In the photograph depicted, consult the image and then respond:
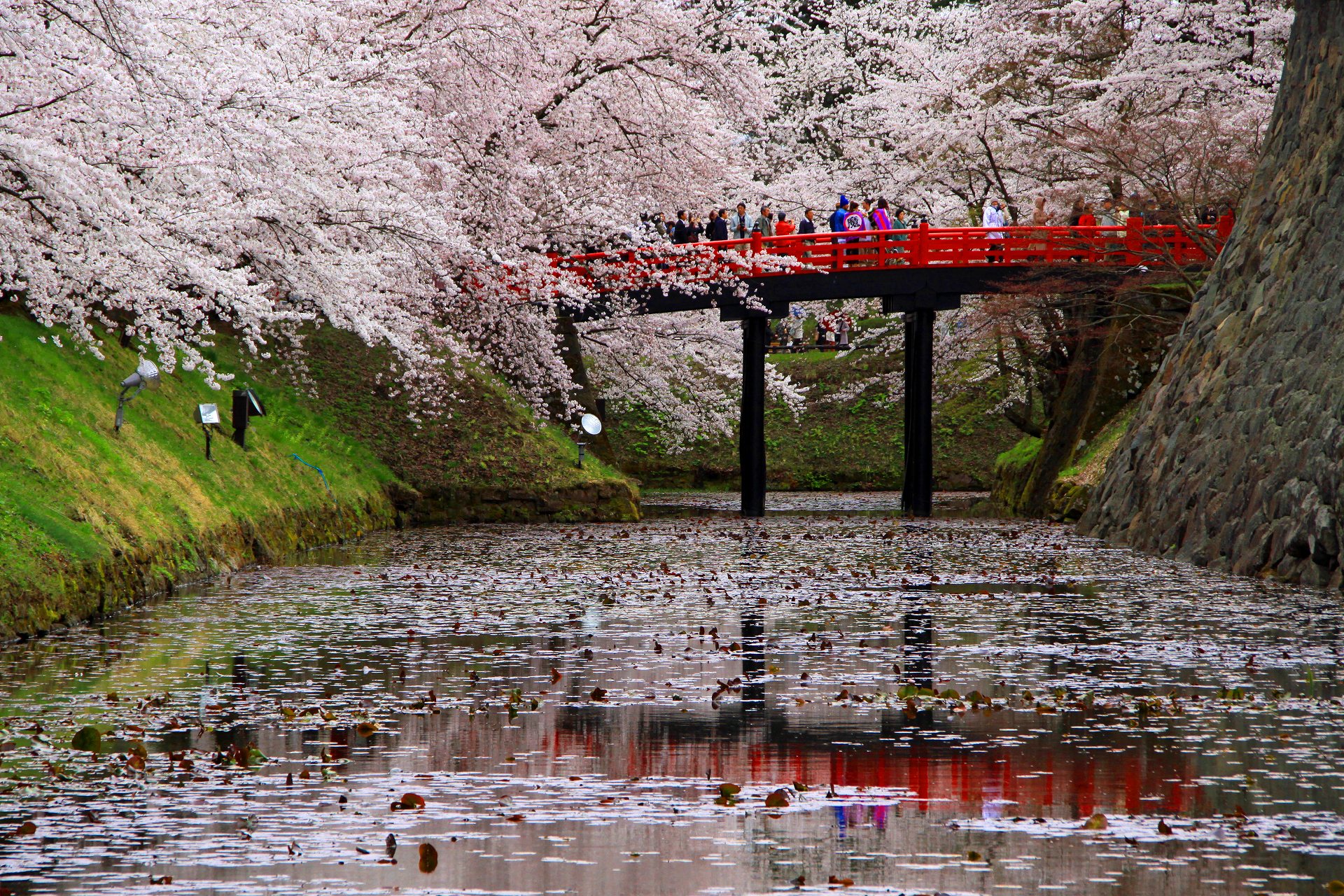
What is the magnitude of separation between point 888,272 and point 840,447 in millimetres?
16430

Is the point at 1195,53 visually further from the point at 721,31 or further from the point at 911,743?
the point at 911,743

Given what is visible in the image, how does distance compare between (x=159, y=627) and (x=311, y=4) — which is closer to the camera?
(x=159, y=627)

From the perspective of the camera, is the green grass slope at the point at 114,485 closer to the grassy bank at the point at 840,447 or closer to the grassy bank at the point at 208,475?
the grassy bank at the point at 208,475

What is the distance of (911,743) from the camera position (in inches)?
310

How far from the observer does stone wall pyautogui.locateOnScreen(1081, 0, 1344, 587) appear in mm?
16594

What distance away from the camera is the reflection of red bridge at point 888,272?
29.0 meters

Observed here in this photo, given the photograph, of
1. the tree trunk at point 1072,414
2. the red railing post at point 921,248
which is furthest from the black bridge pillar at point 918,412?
the tree trunk at point 1072,414

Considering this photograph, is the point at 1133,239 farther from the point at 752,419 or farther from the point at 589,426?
the point at 589,426

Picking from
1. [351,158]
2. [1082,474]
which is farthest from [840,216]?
[351,158]

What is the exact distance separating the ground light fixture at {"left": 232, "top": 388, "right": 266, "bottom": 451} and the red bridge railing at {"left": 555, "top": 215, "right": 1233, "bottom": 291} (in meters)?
7.98

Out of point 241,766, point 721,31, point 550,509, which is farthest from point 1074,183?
point 241,766

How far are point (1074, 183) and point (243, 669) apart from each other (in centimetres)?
2647

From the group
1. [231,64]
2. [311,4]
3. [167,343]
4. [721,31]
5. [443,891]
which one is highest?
[721,31]

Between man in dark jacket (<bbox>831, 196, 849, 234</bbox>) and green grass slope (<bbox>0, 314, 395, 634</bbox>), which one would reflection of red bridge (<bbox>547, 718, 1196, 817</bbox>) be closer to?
green grass slope (<bbox>0, 314, 395, 634</bbox>)
